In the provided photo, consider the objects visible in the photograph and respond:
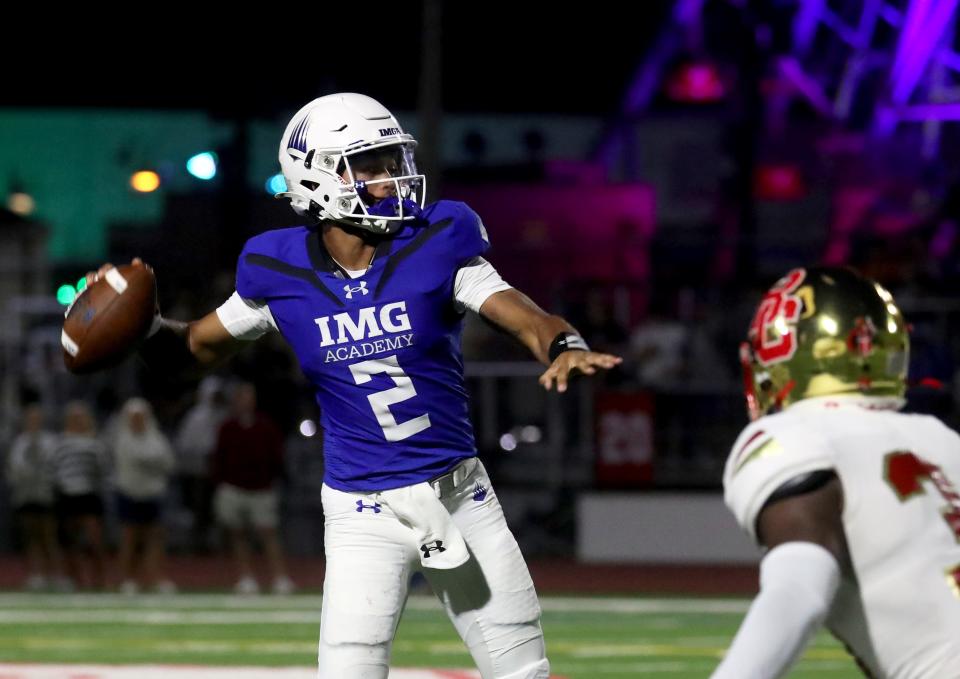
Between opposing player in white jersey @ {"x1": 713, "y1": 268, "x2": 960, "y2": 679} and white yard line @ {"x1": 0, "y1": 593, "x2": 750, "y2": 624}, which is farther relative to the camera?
white yard line @ {"x1": 0, "y1": 593, "x2": 750, "y2": 624}

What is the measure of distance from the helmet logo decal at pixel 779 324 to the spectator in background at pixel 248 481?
1042 centimetres

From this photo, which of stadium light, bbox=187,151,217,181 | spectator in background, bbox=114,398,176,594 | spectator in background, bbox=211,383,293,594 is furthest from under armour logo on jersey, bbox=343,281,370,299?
spectator in background, bbox=114,398,176,594

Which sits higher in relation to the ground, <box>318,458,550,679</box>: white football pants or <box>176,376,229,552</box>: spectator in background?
<box>318,458,550,679</box>: white football pants

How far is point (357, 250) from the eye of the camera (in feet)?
14.0

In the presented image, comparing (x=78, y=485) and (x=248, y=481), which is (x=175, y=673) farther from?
(x=78, y=485)

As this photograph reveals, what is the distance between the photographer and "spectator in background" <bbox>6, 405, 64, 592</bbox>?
13734 mm

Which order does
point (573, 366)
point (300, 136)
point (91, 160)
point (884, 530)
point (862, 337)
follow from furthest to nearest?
point (91, 160), point (300, 136), point (573, 366), point (862, 337), point (884, 530)

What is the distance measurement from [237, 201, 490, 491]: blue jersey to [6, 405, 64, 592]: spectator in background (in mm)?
9967

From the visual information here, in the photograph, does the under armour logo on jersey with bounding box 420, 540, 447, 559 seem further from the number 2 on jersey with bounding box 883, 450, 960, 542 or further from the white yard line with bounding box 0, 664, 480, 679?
the white yard line with bounding box 0, 664, 480, 679

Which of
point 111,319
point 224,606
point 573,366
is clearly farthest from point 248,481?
point 573,366

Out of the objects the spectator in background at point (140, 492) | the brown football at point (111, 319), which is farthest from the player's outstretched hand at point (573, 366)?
the spectator in background at point (140, 492)

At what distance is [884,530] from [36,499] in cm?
1200

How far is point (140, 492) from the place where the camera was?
1303 cm

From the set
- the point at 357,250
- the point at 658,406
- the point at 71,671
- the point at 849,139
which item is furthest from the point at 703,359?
the point at 357,250
